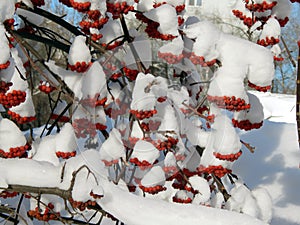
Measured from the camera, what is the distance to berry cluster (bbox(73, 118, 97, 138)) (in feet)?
8.95

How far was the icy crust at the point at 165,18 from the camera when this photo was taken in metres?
2.57

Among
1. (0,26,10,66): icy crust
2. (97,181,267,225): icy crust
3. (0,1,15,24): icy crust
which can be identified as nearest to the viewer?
(0,26,10,66): icy crust

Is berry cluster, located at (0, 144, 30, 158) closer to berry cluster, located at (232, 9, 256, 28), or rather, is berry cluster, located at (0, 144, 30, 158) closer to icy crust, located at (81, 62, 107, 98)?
icy crust, located at (81, 62, 107, 98)

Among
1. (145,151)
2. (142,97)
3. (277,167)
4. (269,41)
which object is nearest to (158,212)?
(145,151)

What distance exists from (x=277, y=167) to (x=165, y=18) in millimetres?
4061

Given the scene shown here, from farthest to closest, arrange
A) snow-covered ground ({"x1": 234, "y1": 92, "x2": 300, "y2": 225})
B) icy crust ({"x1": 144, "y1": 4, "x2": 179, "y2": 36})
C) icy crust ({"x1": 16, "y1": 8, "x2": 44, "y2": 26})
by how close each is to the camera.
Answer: snow-covered ground ({"x1": 234, "y1": 92, "x2": 300, "y2": 225}) < icy crust ({"x1": 16, "y1": 8, "x2": 44, "y2": 26}) < icy crust ({"x1": 144, "y1": 4, "x2": 179, "y2": 36})

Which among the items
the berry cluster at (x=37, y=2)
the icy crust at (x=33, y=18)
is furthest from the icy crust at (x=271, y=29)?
the icy crust at (x=33, y=18)

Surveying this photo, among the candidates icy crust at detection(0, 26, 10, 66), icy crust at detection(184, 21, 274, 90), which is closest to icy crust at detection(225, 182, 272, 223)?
icy crust at detection(184, 21, 274, 90)

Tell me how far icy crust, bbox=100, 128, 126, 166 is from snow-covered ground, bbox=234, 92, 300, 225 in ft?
8.27

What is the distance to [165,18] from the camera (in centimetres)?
256

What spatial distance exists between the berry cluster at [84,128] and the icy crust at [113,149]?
5.9 inches

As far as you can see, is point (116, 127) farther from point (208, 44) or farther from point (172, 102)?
point (208, 44)

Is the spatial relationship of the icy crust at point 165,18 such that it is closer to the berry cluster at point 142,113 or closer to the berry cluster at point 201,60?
the berry cluster at point 201,60

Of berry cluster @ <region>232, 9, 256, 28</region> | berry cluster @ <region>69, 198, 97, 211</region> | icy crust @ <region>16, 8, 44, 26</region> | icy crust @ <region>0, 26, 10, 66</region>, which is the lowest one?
berry cluster @ <region>69, 198, 97, 211</region>
